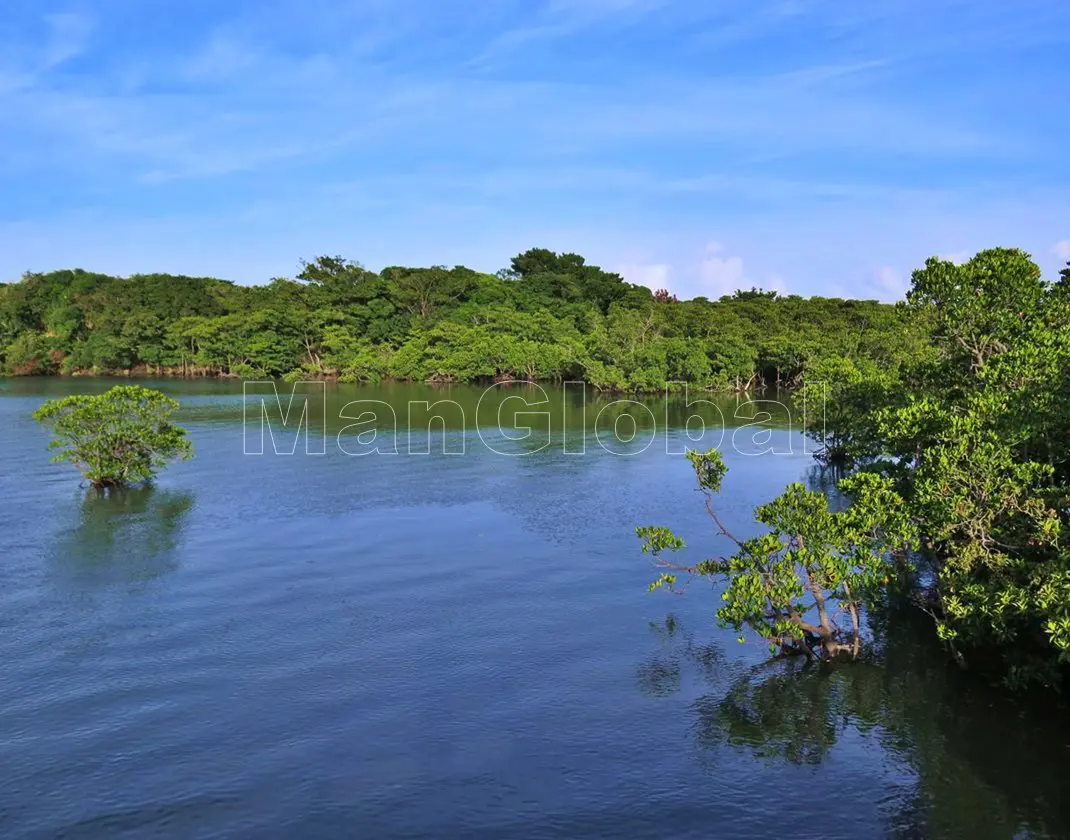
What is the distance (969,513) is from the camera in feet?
50.2

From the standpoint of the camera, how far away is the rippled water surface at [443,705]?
41.6ft

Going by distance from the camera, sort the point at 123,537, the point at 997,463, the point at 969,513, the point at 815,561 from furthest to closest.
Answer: the point at 123,537 → the point at 815,561 → the point at 969,513 → the point at 997,463

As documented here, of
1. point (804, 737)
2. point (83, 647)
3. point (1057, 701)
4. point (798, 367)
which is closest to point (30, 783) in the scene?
point (83, 647)

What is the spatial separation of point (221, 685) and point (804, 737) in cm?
1054

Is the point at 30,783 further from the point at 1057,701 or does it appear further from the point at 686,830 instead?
the point at 1057,701

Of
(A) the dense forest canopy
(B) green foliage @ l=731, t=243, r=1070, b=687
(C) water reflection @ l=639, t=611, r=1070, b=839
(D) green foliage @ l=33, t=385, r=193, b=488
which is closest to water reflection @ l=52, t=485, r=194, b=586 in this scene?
(D) green foliage @ l=33, t=385, r=193, b=488

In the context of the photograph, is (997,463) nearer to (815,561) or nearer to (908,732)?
(815,561)

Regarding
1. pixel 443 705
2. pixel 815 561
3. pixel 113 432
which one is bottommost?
pixel 443 705

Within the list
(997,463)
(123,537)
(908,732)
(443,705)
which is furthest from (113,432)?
(997,463)

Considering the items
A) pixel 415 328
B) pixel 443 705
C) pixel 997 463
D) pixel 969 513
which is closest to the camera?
pixel 997 463

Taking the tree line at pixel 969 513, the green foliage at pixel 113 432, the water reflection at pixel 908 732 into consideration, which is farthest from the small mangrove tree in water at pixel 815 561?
the green foliage at pixel 113 432

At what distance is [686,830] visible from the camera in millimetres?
12305

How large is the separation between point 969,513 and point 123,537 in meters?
22.7

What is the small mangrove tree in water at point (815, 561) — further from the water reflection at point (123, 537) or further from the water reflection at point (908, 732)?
the water reflection at point (123, 537)
